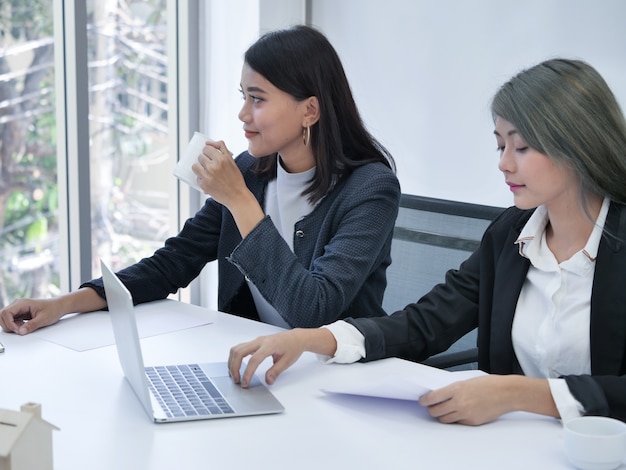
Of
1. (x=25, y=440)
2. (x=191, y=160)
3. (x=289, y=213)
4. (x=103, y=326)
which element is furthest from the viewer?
(x=289, y=213)

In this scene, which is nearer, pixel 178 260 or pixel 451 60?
pixel 178 260

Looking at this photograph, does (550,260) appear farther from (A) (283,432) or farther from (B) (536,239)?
(A) (283,432)

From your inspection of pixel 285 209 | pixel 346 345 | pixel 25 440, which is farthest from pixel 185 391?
pixel 285 209

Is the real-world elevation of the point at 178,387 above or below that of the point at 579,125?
below

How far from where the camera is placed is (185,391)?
1310 millimetres

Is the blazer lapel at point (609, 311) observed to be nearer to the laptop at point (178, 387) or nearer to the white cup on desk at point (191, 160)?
the laptop at point (178, 387)

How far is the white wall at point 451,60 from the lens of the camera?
8.00 feet

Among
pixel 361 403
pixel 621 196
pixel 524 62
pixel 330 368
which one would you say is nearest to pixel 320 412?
pixel 361 403

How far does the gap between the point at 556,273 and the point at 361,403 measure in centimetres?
43

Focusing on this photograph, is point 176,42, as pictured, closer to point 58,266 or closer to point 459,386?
point 58,266

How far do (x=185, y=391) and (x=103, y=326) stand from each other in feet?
1.44

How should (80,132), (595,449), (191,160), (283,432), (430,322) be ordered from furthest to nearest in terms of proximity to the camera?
(80,132)
(191,160)
(430,322)
(283,432)
(595,449)

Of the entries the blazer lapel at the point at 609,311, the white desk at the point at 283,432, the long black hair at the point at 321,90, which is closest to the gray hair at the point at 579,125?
the blazer lapel at the point at 609,311

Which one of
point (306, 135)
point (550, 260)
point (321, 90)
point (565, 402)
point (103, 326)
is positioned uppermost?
point (321, 90)
